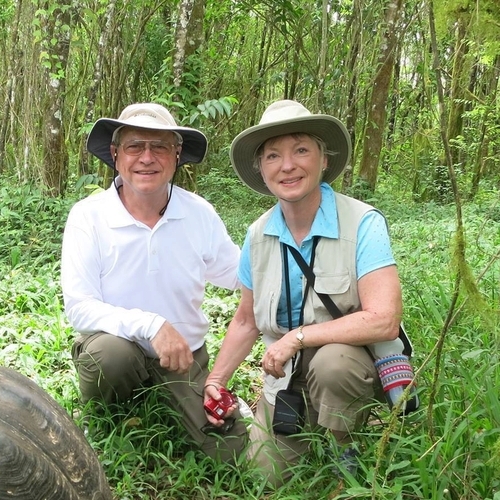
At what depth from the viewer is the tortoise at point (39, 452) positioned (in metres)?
1.57

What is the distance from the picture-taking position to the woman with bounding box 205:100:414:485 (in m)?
2.38

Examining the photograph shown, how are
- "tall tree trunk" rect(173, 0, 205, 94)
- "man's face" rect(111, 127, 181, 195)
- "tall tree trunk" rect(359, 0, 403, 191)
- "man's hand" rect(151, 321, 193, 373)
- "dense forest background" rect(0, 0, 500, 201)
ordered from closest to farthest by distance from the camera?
"man's hand" rect(151, 321, 193, 373) → "man's face" rect(111, 127, 181, 195) → "tall tree trunk" rect(173, 0, 205, 94) → "dense forest background" rect(0, 0, 500, 201) → "tall tree trunk" rect(359, 0, 403, 191)

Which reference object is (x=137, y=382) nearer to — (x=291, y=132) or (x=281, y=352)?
(x=281, y=352)

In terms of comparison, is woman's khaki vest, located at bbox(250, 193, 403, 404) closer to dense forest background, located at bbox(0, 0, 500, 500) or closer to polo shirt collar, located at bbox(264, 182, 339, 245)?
polo shirt collar, located at bbox(264, 182, 339, 245)

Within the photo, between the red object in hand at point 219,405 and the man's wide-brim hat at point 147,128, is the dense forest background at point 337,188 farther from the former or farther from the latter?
the man's wide-brim hat at point 147,128

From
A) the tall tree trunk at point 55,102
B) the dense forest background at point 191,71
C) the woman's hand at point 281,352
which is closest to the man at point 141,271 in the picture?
the woman's hand at point 281,352

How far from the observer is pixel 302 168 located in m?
2.54

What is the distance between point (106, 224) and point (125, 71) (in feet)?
20.8

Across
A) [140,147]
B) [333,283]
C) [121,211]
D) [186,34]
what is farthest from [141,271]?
[186,34]

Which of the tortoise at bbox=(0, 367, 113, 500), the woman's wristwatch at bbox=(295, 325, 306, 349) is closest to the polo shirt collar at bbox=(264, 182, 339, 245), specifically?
the woman's wristwatch at bbox=(295, 325, 306, 349)

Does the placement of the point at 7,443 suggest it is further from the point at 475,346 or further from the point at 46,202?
the point at 46,202

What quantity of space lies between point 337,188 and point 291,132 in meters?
6.74

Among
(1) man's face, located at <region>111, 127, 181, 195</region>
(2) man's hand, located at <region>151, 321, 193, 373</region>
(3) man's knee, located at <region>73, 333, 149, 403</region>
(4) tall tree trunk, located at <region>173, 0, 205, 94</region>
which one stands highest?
(4) tall tree trunk, located at <region>173, 0, 205, 94</region>

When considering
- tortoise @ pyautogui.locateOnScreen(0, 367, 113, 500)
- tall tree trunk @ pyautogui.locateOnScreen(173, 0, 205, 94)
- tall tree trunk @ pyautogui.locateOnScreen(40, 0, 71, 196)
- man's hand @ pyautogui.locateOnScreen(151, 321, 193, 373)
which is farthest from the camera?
tall tree trunk @ pyautogui.locateOnScreen(40, 0, 71, 196)
